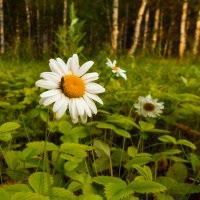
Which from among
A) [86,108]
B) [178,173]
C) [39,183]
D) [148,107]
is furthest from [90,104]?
[148,107]

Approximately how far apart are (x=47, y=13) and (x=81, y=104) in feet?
66.1

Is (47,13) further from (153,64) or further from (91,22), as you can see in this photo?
(153,64)

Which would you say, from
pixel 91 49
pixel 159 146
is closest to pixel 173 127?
pixel 159 146

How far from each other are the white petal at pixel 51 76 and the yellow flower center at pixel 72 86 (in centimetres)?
2

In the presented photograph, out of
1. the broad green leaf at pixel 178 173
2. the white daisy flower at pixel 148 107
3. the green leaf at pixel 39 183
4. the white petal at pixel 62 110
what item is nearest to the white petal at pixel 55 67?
the white petal at pixel 62 110

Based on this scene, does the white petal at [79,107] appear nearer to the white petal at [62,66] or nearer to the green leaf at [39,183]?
the white petal at [62,66]

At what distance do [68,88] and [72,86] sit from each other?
0.02m

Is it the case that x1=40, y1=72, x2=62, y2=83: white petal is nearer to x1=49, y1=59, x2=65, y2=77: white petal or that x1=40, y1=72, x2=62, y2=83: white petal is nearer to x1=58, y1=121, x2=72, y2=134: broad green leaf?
x1=49, y1=59, x2=65, y2=77: white petal

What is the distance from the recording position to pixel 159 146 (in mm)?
1923

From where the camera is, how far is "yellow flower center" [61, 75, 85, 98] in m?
1.06

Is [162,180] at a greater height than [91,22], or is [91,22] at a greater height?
[162,180]

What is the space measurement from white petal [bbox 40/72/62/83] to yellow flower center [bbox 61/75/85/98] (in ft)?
0.05

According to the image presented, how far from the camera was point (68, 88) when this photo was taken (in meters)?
1.06

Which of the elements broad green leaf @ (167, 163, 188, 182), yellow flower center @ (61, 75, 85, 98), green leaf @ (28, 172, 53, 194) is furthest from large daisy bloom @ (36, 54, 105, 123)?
broad green leaf @ (167, 163, 188, 182)
